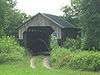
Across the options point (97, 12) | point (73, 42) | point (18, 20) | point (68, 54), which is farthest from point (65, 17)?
point (68, 54)

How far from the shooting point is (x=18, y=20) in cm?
4303

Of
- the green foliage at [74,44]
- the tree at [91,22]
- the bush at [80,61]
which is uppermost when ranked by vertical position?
the tree at [91,22]

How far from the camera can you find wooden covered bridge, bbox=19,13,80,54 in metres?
36.4

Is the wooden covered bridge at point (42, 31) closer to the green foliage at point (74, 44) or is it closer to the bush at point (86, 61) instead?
the green foliage at point (74, 44)

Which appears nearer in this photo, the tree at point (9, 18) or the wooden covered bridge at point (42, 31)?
the tree at point (9, 18)

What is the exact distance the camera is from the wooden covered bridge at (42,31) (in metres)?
36.4

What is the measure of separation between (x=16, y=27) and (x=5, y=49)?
10186mm

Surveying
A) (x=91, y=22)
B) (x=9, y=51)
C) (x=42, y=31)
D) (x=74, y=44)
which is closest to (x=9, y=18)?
(x=42, y=31)

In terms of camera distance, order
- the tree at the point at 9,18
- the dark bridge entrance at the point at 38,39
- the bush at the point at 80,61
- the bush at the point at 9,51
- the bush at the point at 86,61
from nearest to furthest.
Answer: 1. the bush at the point at 86,61
2. the bush at the point at 80,61
3. the bush at the point at 9,51
4. the tree at the point at 9,18
5. the dark bridge entrance at the point at 38,39

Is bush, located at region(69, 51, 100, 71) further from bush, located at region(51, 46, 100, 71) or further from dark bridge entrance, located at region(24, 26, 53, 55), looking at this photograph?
dark bridge entrance, located at region(24, 26, 53, 55)

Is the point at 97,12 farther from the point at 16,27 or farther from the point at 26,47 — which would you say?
the point at 16,27

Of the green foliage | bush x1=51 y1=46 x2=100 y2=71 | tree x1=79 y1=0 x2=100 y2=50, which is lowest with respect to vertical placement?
bush x1=51 y1=46 x2=100 y2=71

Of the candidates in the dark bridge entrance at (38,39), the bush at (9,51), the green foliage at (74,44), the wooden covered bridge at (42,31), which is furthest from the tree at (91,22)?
the dark bridge entrance at (38,39)

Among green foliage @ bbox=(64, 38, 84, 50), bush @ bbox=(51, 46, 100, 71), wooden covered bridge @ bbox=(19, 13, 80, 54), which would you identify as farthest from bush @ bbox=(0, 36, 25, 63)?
wooden covered bridge @ bbox=(19, 13, 80, 54)
